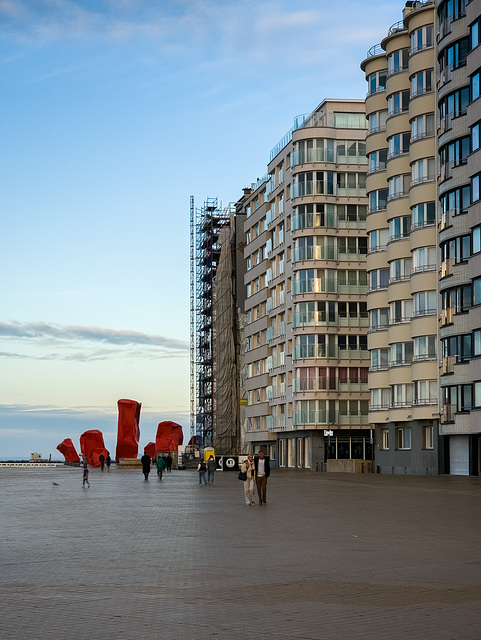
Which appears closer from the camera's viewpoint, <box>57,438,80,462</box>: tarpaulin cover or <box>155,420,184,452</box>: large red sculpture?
<box>155,420,184,452</box>: large red sculpture

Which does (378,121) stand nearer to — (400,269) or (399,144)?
(399,144)

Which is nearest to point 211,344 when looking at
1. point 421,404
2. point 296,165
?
point 296,165

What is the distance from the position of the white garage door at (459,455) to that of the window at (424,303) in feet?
25.5

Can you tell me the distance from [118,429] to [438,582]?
331ft

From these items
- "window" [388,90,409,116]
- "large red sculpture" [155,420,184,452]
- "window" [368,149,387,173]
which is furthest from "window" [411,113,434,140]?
"large red sculpture" [155,420,184,452]

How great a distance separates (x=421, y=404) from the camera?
6569cm

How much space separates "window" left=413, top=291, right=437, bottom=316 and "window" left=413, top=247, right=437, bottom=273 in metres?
1.47

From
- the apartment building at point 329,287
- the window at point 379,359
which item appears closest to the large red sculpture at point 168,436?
the apartment building at point 329,287

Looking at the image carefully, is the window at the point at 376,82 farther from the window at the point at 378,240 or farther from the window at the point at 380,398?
the window at the point at 380,398

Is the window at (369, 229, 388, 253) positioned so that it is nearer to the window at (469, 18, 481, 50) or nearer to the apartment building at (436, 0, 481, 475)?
the apartment building at (436, 0, 481, 475)

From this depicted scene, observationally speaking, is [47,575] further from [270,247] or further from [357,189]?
[270,247]

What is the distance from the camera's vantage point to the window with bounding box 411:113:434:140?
67.0 metres

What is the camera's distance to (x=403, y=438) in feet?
230

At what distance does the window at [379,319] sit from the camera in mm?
73750
